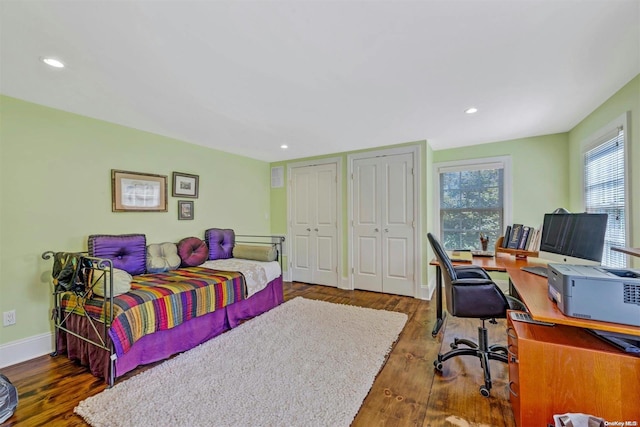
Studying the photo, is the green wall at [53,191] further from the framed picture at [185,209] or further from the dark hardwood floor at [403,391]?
the dark hardwood floor at [403,391]

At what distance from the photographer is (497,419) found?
1.50 meters

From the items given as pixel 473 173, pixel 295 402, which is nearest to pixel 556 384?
pixel 295 402

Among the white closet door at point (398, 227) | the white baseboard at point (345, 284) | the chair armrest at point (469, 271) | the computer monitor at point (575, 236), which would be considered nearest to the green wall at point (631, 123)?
the computer monitor at point (575, 236)

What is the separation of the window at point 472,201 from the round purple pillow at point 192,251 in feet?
11.6

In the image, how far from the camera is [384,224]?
3.89 meters

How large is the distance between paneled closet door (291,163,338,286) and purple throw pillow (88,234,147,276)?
2362 mm

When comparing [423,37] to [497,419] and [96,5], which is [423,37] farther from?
[497,419]

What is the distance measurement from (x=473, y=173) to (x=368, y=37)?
10.5 ft

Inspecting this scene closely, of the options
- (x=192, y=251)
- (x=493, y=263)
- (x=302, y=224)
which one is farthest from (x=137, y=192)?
(x=493, y=263)

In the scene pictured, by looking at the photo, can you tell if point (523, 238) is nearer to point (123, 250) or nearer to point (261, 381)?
point (261, 381)

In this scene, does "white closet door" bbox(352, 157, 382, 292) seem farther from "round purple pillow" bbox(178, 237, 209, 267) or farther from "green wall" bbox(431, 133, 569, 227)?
"round purple pillow" bbox(178, 237, 209, 267)

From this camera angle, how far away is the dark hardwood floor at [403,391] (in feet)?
4.96

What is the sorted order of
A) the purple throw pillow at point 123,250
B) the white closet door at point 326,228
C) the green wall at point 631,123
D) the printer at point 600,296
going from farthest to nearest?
the white closet door at point 326,228 < the purple throw pillow at point 123,250 < the green wall at point 631,123 < the printer at point 600,296

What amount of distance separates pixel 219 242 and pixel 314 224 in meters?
1.56
